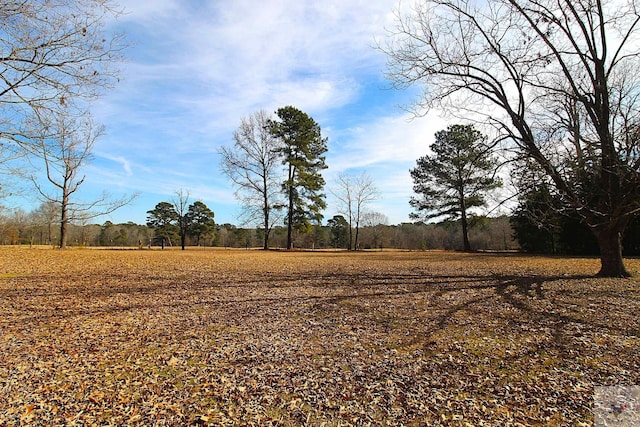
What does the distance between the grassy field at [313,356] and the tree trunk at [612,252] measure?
1.80m

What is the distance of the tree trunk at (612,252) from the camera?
927 centimetres

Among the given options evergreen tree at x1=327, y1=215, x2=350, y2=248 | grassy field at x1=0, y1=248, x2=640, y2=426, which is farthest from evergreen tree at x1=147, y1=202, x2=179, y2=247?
grassy field at x1=0, y1=248, x2=640, y2=426

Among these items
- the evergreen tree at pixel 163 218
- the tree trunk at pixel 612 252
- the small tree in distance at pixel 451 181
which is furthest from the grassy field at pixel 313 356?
the evergreen tree at pixel 163 218

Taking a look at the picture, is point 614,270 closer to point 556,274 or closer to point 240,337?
point 556,274

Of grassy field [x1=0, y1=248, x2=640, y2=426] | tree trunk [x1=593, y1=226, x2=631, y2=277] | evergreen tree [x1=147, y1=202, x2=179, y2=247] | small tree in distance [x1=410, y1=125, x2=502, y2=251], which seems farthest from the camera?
evergreen tree [x1=147, y1=202, x2=179, y2=247]

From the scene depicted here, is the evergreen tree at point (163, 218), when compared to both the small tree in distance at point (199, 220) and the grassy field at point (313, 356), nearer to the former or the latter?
the small tree in distance at point (199, 220)

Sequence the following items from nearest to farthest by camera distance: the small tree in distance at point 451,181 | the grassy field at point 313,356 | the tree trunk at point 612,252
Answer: the grassy field at point 313,356, the tree trunk at point 612,252, the small tree in distance at point 451,181

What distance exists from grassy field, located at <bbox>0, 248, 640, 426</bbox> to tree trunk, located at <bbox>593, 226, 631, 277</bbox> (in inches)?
70.7

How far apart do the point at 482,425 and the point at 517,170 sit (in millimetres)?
9222

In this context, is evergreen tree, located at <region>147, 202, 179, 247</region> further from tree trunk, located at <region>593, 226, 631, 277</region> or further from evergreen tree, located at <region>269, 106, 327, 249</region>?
tree trunk, located at <region>593, 226, 631, 277</region>

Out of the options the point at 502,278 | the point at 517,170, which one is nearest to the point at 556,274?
the point at 502,278

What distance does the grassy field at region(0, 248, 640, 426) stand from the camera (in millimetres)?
2867

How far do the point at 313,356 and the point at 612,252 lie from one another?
9875 mm

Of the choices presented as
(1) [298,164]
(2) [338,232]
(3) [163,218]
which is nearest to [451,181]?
(1) [298,164]
